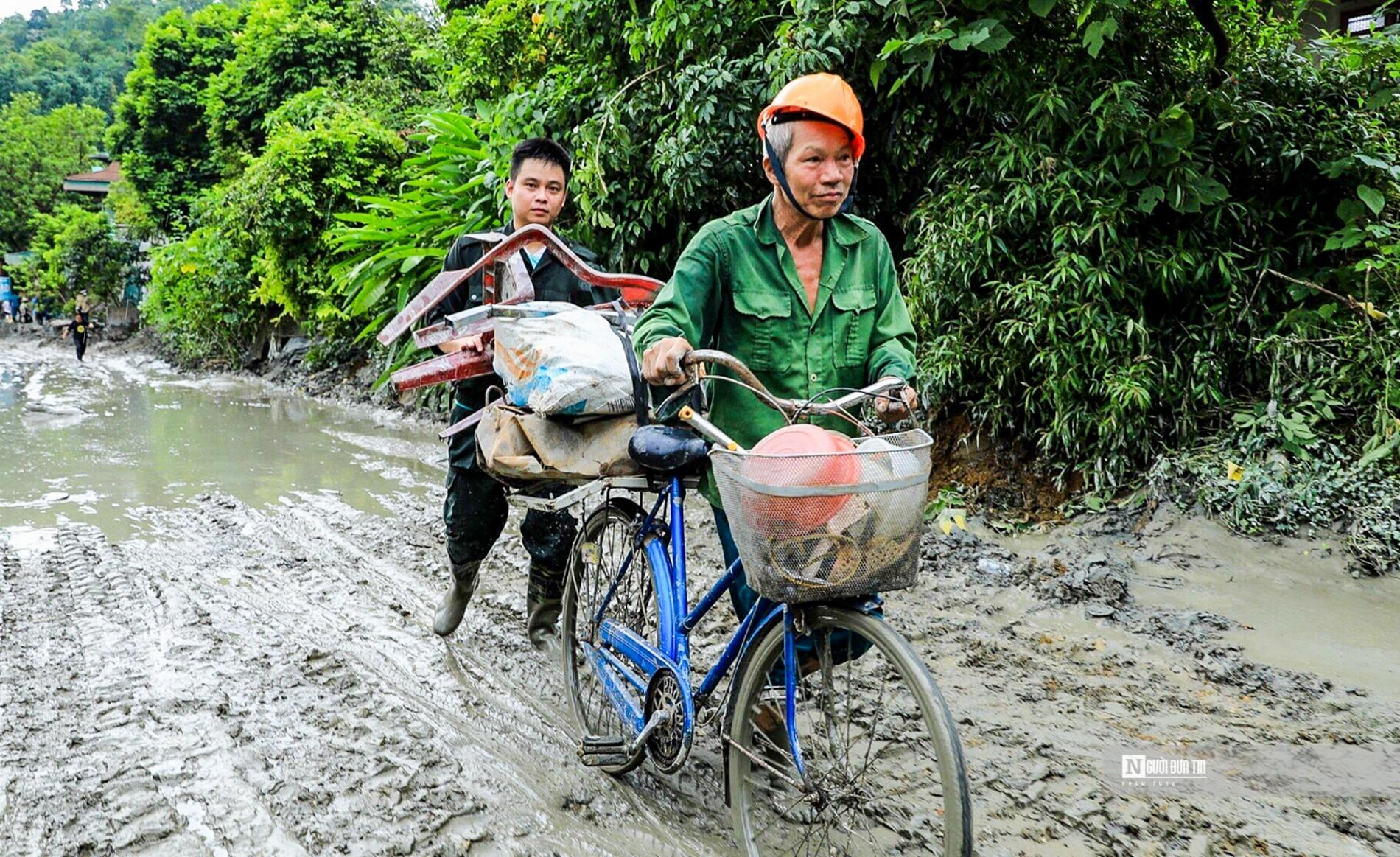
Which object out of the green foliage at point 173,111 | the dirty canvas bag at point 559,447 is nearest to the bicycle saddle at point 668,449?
the dirty canvas bag at point 559,447

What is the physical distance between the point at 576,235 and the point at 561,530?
436cm

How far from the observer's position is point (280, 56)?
20.0 m

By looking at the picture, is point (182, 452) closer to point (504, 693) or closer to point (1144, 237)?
point (504, 693)

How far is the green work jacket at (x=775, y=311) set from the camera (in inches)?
107

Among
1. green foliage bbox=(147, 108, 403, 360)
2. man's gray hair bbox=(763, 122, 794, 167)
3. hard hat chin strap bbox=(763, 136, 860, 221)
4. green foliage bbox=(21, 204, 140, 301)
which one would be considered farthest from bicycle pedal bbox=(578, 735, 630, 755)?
green foliage bbox=(21, 204, 140, 301)

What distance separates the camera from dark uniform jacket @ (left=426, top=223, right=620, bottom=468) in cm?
400

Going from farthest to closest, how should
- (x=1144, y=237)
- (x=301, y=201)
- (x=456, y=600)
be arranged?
(x=301, y=201) < (x=1144, y=237) < (x=456, y=600)

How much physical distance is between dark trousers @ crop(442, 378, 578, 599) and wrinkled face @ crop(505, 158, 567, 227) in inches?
28.5

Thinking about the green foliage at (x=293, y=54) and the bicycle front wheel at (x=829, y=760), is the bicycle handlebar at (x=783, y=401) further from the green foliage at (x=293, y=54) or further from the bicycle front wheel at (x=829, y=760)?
the green foliage at (x=293, y=54)

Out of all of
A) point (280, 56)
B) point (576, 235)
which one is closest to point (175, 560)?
point (576, 235)

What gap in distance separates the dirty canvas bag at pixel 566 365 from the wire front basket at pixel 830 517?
90 cm

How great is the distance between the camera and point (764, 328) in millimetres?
2738

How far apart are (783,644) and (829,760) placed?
11.6 inches

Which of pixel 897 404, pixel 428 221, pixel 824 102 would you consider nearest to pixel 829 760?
pixel 897 404
